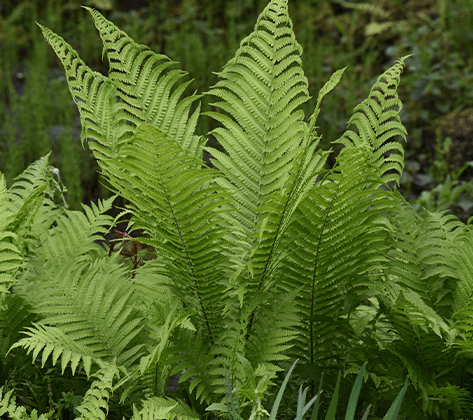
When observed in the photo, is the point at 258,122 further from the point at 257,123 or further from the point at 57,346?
the point at 57,346

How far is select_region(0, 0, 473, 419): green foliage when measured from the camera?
3.33ft

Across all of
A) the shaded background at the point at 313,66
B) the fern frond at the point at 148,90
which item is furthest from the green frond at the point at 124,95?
the shaded background at the point at 313,66

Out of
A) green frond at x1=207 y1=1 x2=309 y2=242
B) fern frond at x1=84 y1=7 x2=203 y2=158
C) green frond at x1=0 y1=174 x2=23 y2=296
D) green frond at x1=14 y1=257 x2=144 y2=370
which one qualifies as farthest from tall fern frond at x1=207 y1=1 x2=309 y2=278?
green frond at x1=0 y1=174 x2=23 y2=296

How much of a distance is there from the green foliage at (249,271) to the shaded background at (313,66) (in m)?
1.89

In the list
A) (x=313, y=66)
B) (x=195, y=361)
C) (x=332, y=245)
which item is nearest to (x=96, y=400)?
(x=195, y=361)

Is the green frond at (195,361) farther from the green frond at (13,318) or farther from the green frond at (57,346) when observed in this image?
the green frond at (13,318)

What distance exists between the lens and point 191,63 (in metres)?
4.04

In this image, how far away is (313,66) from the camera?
4.17 meters

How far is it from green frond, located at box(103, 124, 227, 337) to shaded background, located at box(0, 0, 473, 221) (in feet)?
6.81

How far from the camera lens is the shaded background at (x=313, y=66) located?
343cm

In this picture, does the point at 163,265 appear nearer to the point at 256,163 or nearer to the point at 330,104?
the point at 256,163

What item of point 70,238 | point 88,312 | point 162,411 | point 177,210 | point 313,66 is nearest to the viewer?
point 162,411

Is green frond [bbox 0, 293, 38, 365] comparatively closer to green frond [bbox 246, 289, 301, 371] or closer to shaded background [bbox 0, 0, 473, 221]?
green frond [bbox 246, 289, 301, 371]

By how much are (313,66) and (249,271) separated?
3484 mm
